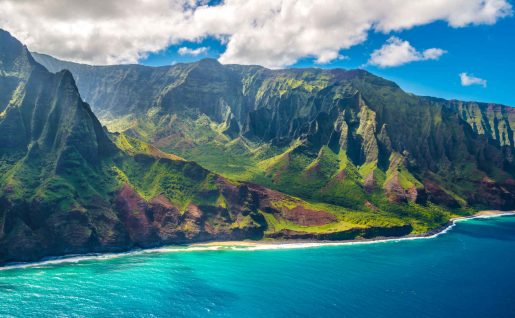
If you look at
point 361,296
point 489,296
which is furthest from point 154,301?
point 489,296

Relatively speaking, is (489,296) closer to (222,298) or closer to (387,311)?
(387,311)

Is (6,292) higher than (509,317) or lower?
higher

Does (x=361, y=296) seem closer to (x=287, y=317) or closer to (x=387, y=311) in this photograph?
(x=387, y=311)

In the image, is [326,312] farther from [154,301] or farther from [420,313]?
[154,301]

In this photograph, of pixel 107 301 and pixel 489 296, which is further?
pixel 489 296

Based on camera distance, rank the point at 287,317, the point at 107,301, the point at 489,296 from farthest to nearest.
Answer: the point at 489,296, the point at 107,301, the point at 287,317

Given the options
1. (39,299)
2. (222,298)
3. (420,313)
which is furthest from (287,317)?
(39,299)

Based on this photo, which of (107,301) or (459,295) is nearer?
(107,301)

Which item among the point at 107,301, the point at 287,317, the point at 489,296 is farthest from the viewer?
the point at 489,296
